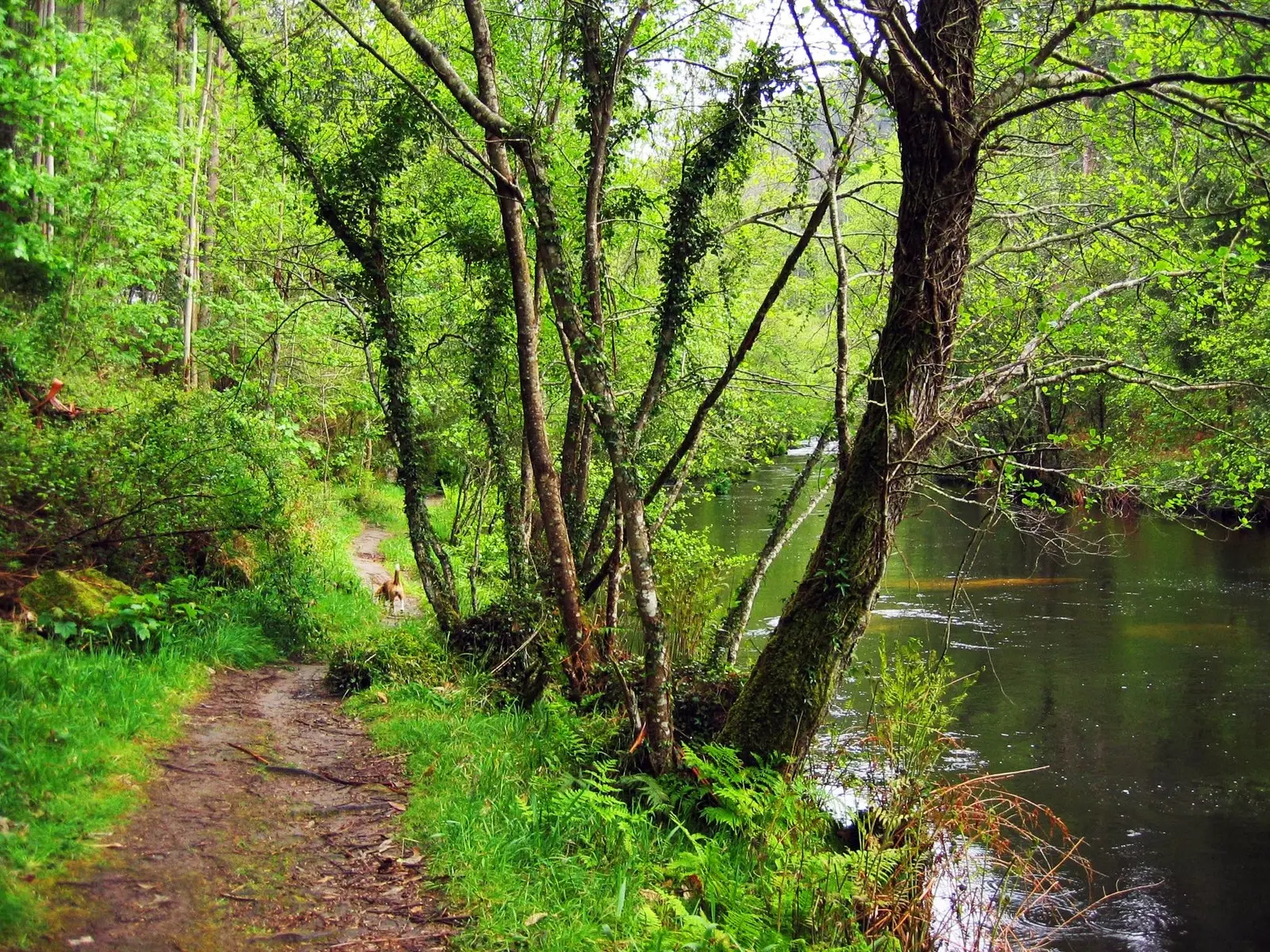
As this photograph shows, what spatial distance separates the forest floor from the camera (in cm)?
354

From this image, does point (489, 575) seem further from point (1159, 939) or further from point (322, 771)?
point (1159, 939)

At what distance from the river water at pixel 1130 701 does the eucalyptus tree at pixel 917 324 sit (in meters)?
0.53

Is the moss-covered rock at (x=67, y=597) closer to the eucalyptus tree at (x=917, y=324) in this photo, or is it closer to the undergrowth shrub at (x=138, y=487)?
the undergrowth shrub at (x=138, y=487)

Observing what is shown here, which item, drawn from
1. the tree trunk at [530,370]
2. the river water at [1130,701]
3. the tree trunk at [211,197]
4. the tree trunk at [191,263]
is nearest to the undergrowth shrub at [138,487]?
the tree trunk at [530,370]

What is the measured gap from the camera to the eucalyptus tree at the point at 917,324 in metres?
4.75

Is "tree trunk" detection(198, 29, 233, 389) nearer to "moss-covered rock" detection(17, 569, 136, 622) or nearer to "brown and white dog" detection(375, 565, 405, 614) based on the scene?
"brown and white dog" detection(375, 565, 405, 614)

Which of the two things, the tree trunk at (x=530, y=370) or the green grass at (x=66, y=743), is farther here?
the tree trunk at (x=530, y=370)

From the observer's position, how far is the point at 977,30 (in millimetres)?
4863

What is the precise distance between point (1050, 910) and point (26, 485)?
365 inches

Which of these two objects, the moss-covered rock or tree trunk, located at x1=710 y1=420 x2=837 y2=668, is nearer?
the moss-covered rock

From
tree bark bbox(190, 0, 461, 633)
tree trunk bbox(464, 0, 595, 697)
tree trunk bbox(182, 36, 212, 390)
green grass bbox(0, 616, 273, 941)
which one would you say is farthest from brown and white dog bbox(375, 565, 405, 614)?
tree trunk bbox(182, 36, 212, 390)

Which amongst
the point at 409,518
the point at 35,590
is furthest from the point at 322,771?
the point at 409,518

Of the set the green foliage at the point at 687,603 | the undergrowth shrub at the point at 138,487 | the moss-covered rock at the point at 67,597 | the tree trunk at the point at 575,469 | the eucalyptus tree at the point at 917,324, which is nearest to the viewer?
the eucalyptus tree at the point at 917,324

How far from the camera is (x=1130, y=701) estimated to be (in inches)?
430
